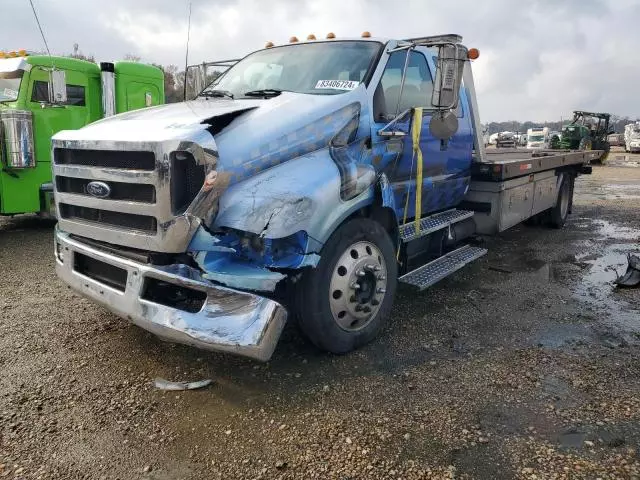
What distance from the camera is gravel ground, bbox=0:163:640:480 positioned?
2760mm

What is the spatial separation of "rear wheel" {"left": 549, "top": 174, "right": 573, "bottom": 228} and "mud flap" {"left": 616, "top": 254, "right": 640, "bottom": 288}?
297 centimetres

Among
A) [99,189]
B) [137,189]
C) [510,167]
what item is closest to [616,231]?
[510,167]

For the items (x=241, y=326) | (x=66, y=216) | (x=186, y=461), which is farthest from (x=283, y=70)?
(x=186, y=461)

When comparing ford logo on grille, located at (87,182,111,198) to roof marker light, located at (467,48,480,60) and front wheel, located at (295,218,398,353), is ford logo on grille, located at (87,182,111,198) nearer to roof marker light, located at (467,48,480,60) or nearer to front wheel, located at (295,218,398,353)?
front wheel, located at (295,218,398,353)

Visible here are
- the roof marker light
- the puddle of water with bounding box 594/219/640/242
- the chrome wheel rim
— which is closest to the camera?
the chrome wheel rim

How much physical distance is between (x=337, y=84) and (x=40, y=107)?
5.91 m

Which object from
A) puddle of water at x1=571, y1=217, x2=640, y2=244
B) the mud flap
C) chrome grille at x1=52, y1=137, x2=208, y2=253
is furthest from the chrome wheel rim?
puddle of water at x1=571, y1=217, x2=640, y2=244

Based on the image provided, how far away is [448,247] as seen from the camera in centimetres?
583

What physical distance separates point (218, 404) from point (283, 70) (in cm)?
287

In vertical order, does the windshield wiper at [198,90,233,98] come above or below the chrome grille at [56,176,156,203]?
above

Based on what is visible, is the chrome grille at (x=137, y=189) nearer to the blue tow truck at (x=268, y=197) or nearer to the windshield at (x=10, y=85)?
the blue tow truck at (x=268, y=197)

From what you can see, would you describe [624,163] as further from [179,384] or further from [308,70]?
[179,384]

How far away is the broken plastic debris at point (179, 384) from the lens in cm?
348

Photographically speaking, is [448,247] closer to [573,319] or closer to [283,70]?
[573,319]
